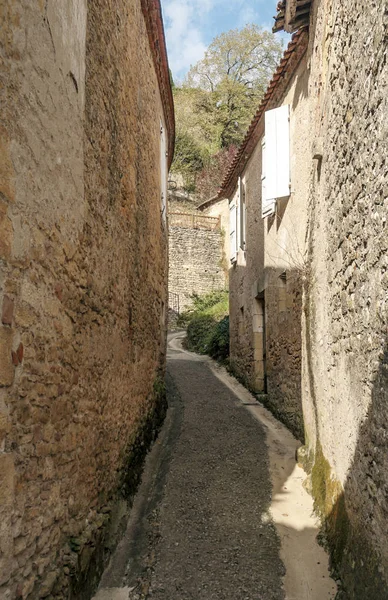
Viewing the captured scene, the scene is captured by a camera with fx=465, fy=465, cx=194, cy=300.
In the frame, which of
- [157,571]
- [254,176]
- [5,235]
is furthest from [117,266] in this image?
[254,176]

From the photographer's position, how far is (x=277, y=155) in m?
7.12

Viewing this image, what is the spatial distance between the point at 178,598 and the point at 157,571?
36 centimetres

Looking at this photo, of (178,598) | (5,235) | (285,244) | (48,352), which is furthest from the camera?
(285,244)

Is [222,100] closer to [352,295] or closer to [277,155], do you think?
[277,155]

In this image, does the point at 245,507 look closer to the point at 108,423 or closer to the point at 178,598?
the point at 178,598

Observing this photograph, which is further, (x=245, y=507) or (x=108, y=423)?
(x=245, y=507)

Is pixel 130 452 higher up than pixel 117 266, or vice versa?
pixel 117 266

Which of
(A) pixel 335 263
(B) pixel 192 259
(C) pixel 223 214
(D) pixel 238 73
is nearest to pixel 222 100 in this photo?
(D) pixel 238 73

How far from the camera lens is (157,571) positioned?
12.4 ft

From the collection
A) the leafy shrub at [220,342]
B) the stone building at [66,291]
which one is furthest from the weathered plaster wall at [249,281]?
the stone building at [66,291]

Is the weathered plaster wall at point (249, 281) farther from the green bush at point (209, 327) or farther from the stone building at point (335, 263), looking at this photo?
the green bush at point (209, 327)

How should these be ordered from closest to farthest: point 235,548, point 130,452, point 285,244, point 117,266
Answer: point 235,548, point 117,266, point 130,452, point 285,244

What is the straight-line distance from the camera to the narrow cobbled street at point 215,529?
3.61 meters

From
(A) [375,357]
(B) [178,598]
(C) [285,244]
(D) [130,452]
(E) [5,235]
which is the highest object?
(C) [285,244]
